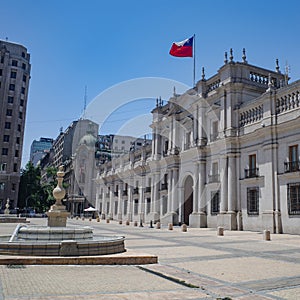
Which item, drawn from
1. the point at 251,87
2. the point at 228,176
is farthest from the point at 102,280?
the point at 251,87

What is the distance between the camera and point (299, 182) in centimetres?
2491

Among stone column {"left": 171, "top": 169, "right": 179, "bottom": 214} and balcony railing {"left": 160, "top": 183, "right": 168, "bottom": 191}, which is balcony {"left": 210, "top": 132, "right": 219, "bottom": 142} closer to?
stone column {"left": 171, "top": 169, "right": 179, "bottom": 214}

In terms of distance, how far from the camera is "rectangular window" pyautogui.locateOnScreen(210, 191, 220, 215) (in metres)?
33.2

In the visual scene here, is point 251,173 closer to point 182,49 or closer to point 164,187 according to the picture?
point 182,49

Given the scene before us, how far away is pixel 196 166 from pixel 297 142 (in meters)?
12.6

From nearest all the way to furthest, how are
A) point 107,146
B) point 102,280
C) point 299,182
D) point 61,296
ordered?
1. point 61,296
2. point 102,280
3. point 299,182
4. point 107,146

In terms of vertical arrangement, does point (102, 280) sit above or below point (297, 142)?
below

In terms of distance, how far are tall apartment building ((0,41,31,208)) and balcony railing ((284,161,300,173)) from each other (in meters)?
58.5

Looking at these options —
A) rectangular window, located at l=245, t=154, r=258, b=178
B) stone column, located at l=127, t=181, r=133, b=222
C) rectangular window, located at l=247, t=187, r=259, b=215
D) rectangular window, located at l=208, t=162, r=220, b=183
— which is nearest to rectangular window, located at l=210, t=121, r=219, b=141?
rectangular window, located at l=208, t=162, r=220, b=183

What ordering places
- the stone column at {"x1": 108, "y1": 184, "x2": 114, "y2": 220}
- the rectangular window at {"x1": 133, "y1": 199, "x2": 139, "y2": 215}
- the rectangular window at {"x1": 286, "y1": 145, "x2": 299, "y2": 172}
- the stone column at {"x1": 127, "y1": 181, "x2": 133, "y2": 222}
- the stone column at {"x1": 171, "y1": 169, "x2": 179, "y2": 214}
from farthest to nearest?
the stone column at {"x1": 108, "y1": 184, "x2": 114, "y2": 220}, the stone column at {"x1": 127, "y1": 181, "x2": 133, "y2": 222}, the rectangular window at {"x1": 133, "y1": 199, "x2": 139, "y2": 215}, the stone column at {"x1": 171, "y1": 169, "x2": 179, "y2": 214}, the rectangular window at {"x1": 286, "y1": 145, "x2": 299, "y2": 172}

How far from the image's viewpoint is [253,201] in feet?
96.3

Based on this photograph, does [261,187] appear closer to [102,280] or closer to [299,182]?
[299,182]

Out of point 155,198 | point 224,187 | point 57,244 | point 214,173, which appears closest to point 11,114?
point 155,198

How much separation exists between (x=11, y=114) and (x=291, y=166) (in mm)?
61593
